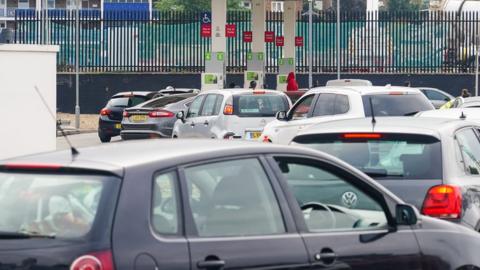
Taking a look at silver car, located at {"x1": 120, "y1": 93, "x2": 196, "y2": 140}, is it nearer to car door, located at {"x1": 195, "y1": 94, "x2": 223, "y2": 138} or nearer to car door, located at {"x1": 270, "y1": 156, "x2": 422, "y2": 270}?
car door, located at {"x1": 195, "y1": 94, "x2": 223, "y2": 138}

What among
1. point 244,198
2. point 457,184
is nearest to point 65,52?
point 457,184

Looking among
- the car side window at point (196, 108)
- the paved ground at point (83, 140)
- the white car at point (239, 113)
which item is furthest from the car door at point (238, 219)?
the paved ground at point (83, 140)

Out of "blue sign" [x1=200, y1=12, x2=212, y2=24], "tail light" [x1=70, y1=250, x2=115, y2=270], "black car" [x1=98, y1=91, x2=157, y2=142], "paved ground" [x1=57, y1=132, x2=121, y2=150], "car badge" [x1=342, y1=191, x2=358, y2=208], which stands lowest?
"paved ground" [x1=57, y1=132, x2=121, y2=150]

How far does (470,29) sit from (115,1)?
68826mm

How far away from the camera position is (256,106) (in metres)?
24.2

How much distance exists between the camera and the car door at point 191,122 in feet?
83.3

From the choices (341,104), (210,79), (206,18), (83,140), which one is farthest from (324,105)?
(206,18)

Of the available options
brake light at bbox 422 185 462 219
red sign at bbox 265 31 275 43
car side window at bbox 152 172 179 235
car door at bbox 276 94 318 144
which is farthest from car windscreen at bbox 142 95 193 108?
car side window at bbox 152 172 179 235

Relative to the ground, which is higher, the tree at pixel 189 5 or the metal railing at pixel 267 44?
the tree at pixel 189 5

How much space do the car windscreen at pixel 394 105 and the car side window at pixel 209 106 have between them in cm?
644

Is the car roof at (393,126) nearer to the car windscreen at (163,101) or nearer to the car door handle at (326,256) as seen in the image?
the car door handle at (326,256)

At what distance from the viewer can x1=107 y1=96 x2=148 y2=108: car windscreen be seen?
33969mm

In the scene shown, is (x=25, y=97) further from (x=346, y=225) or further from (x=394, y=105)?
(x=346, y=225)

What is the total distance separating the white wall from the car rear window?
1275 cm
